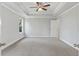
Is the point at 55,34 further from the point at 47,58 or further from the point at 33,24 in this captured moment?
the point at 47,58

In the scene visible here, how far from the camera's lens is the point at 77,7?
582cm

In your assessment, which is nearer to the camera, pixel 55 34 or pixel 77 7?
pixel 77 7

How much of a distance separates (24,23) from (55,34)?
117 inches

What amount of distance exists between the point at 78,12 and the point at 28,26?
705 centimetres

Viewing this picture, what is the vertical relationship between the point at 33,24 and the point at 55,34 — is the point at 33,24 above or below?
above

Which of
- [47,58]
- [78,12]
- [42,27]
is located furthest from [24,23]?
[47,58]

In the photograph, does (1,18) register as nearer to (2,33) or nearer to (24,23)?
(2,33)

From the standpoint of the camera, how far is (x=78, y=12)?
18.6 feet

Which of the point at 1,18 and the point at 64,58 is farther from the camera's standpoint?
the point at 1,18

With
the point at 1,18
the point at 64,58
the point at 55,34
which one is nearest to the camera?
the point at 64,58

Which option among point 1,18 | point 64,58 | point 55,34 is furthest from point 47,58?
point 55,34

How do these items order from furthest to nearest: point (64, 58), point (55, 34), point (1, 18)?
point (55, 34) → point (1, 18) → point (64, 58)

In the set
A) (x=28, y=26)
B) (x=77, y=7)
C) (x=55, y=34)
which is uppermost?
(x=77, y=7)

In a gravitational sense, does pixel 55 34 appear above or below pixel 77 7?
below
